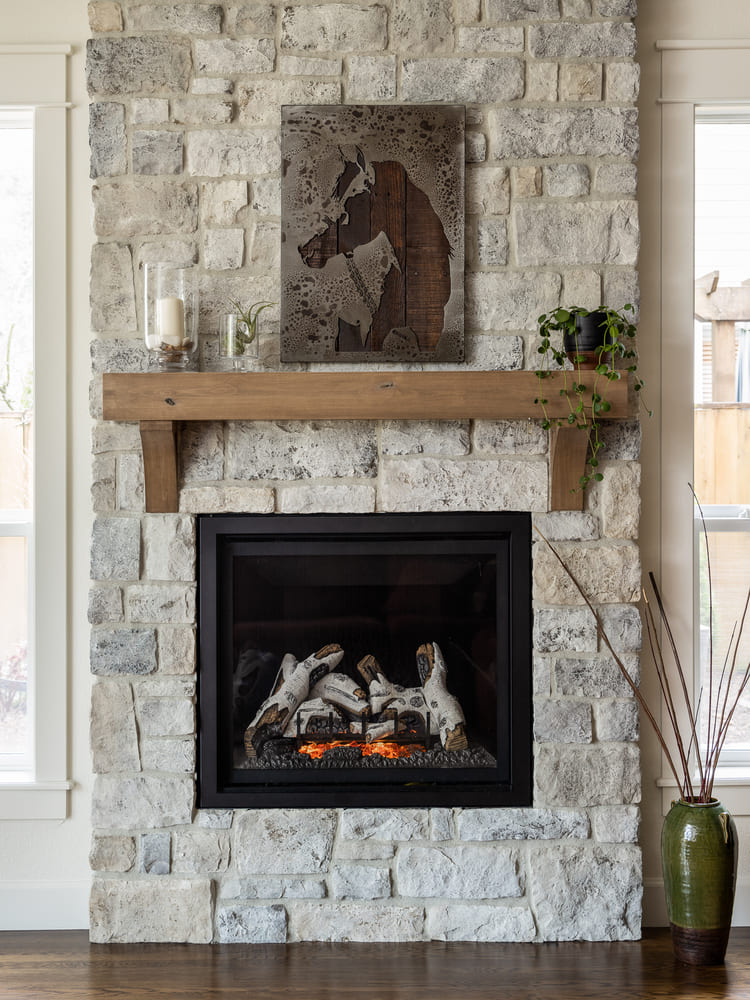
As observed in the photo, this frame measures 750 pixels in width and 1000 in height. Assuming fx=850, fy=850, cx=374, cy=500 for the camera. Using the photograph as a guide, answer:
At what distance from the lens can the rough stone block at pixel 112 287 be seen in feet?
7.77

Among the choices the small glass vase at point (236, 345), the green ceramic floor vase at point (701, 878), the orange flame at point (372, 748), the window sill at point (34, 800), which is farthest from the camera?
the window sill at point (34, 800)

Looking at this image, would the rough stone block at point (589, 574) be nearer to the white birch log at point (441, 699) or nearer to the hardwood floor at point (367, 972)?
the white birch log at point (441, 699)

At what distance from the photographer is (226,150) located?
236 centimetres

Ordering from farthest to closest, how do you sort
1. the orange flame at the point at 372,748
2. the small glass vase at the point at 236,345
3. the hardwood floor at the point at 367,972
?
the orange flame at the point at 372,748
the small glass vase at the point at 236,345
the hardwood floor at the point at 367,972

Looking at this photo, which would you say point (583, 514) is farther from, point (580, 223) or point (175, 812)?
point (175, 812)

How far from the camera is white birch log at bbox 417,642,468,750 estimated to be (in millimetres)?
2455

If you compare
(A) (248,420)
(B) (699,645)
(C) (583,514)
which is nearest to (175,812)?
(A) (248,420)

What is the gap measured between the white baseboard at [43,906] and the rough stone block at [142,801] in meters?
0.36

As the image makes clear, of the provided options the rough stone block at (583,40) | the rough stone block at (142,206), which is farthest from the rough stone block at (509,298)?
the rough stone block at (142,206)

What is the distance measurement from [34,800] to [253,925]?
2.52 feet

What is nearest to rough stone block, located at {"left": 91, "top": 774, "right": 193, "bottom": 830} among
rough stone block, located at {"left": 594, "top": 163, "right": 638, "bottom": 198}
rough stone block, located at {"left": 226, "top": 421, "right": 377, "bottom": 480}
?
rough stone block, located at {"left": 226, "top": 421, "right": 377, "bottom": 480}

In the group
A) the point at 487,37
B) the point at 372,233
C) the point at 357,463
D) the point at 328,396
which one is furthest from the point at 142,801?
the point at 487,37

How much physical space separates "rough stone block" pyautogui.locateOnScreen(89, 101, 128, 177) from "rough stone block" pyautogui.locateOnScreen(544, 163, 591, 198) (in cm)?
118

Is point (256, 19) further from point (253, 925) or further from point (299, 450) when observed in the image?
point (253, 925)
